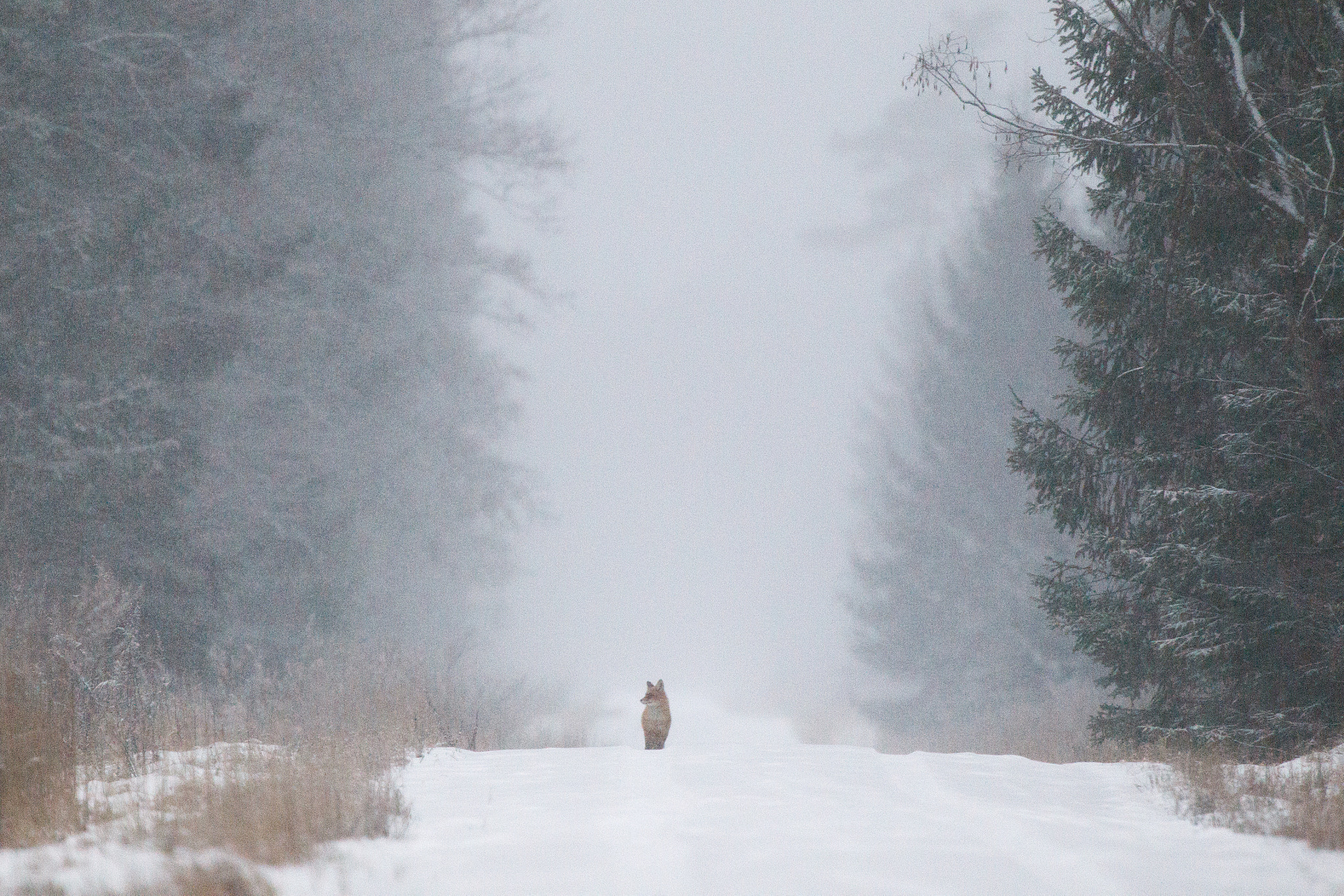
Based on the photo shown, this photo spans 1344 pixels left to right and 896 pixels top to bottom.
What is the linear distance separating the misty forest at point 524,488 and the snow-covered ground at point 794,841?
0.04 meters

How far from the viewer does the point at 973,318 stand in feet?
60.3

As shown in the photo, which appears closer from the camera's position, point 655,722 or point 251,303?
point 655,722

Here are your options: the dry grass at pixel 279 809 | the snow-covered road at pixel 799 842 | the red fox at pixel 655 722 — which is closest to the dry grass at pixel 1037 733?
the red fox at pixel 655 722

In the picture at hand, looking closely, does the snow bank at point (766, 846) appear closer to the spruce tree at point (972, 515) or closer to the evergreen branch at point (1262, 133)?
the evergreen branch at point (1262, 133)

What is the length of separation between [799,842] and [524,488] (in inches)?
696

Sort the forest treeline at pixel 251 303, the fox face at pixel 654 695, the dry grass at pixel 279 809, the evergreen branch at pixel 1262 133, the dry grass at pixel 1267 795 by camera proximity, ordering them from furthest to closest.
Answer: the forest treeline at pixel 251 303 < the fox face at pixel 654 695 < the evergreen branch at pixel 1262 133 < the dry grass at pixel 1267 795 < the dry grass at pixel 279 809

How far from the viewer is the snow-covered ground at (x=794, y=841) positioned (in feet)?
11.3

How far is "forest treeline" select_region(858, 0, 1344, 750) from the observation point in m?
5.60

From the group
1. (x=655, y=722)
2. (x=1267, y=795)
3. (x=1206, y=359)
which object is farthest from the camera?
(x=655, y=722)

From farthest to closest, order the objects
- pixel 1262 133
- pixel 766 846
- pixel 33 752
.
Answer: pixel 1262 133, pixel 33 752, pixel 766 846

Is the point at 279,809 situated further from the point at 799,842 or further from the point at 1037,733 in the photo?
the point at 1037,733

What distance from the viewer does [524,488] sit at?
834 inches

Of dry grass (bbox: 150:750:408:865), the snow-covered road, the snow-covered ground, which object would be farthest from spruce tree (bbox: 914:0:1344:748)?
dry grass (bbox: 150:750:408:865)

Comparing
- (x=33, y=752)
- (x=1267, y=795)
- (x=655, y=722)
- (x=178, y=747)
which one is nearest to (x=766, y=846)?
(x=1267, y=795)
